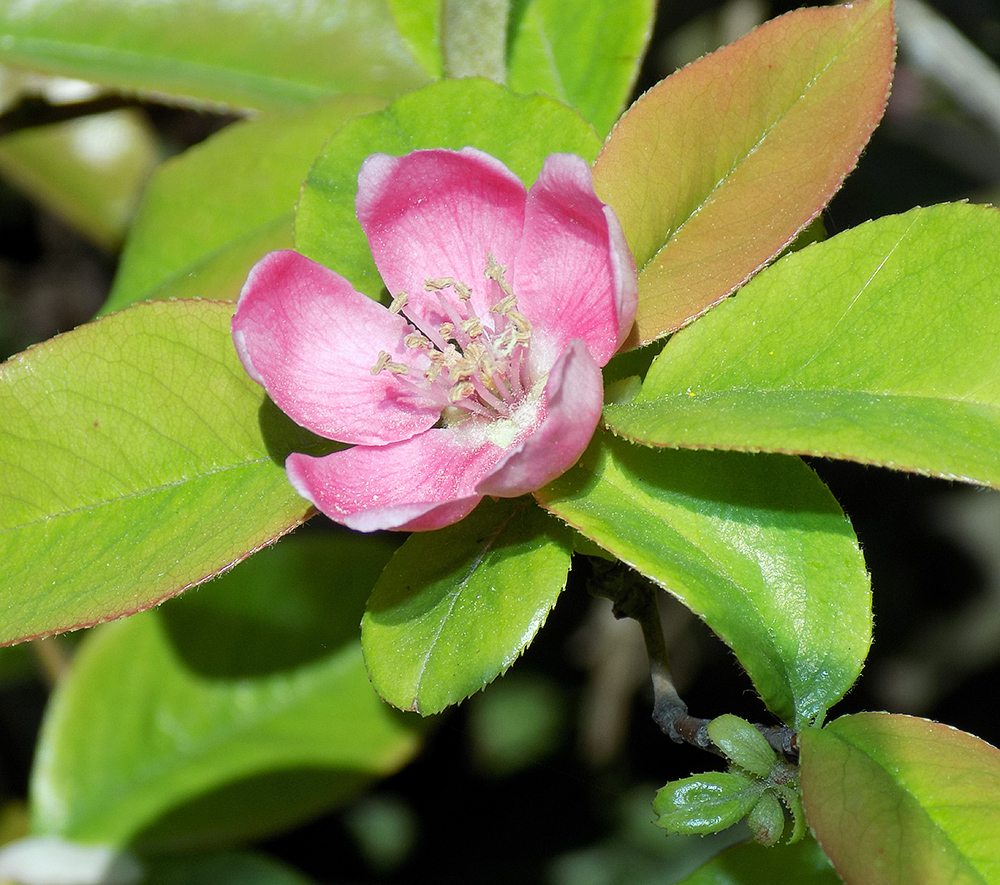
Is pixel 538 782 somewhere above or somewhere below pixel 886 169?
below

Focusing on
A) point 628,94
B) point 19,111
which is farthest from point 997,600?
point 19,111

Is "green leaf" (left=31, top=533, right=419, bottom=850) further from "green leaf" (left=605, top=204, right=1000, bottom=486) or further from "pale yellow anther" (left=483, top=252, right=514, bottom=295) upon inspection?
"green leaf" (left=605, top=204, right=1000, bottom=486)

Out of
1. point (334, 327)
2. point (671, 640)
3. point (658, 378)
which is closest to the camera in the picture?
point (658, 378)

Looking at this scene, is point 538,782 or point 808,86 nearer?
point 808,86

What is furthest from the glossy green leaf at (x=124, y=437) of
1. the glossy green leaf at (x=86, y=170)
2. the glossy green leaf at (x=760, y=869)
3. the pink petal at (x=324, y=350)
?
the glossy green leaf at (x=86, y=170)

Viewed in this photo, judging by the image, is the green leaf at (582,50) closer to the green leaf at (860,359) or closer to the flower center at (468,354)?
the flower center at (468,354)

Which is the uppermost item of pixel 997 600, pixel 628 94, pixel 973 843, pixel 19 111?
pixel 628 94

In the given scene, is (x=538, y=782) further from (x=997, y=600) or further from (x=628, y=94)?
(x=628, y=94)

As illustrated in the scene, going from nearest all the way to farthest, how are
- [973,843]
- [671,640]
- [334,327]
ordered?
[973,843], [334,327], [671,640]
